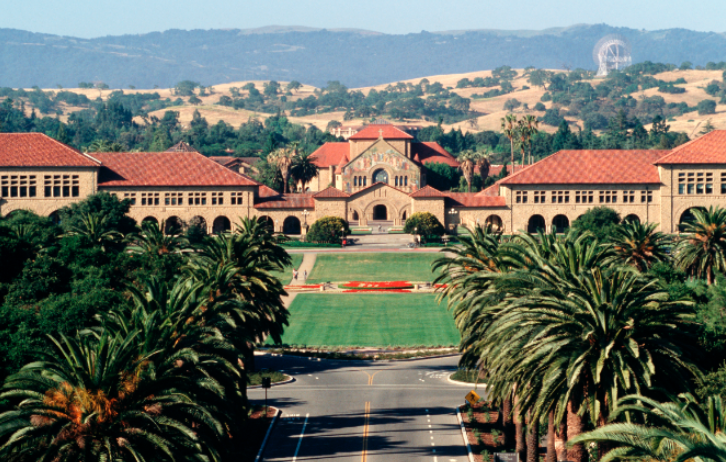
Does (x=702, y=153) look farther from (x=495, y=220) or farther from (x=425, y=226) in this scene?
(x=425, y=226)

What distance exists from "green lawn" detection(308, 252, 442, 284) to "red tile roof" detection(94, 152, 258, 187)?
2213 centimetres

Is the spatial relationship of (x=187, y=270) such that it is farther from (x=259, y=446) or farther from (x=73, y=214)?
(x=73, y=214)

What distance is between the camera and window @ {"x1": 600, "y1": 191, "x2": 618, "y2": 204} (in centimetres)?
12269

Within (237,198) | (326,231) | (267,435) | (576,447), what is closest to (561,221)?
(326,231)

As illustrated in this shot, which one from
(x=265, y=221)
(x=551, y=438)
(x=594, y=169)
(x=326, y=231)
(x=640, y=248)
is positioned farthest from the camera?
(x=594, y=169)

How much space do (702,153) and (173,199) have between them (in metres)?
61.9

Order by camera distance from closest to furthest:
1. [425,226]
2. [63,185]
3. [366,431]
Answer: [366,431], [425,226], [63,185]

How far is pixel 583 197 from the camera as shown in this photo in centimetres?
12369

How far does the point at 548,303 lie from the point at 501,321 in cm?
331

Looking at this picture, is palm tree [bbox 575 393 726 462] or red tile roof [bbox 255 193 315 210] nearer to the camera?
palm tree [bbox 575 393 726 462]

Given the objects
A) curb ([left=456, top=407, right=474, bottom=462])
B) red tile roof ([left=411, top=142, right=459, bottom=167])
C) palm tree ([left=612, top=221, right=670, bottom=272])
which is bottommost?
curb ([left=456, top=407, right=474, bottom=462])

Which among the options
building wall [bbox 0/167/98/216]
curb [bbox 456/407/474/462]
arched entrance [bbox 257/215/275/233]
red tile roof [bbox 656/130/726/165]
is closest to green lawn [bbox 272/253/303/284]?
arched entrance [bbox 257/215/275/233]

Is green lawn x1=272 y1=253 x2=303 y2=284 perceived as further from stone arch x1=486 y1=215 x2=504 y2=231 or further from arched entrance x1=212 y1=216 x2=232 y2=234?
stone arch x1=486 y1=215 x2=504 y2=231

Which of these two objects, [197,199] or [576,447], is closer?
[576,447]
